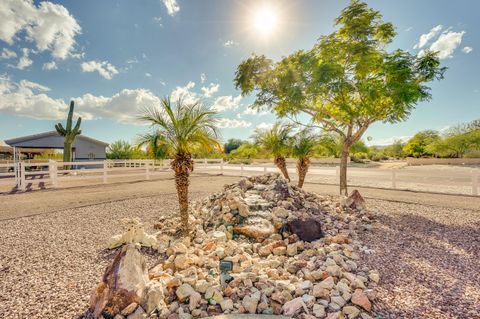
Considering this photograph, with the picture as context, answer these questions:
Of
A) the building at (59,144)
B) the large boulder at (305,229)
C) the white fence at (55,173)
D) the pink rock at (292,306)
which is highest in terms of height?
the building at (59,144)

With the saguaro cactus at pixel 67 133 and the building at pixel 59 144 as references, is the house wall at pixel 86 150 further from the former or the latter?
the saguaro cactus at pixel 67 133

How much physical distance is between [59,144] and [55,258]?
24.7m

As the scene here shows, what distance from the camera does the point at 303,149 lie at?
9.02 meters

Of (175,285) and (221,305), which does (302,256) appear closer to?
(221,305)

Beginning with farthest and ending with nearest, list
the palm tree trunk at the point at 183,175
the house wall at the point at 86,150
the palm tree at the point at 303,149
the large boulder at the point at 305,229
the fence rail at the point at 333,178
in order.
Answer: the house wall at the point at 86,150 → the fence rail at the point at 333,178 → the palm tree at the point at 303,149 → the palm tree trunk at the point at 183,175 → the large boulder at the point at 305,229

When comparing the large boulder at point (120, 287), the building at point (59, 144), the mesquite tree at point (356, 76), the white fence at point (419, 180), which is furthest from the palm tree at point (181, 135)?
the building at point (59, 144)

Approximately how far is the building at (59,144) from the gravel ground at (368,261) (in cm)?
2087

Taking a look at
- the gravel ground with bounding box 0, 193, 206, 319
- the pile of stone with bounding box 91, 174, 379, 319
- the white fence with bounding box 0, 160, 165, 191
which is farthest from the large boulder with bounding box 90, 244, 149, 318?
the white fence with bounding box 0, 160, 165, 191

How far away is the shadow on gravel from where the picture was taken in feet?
8.43

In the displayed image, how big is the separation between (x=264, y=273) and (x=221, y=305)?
31.3 inches

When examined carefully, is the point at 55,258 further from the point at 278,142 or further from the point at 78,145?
the point at 78,145

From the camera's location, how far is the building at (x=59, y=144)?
2109cm

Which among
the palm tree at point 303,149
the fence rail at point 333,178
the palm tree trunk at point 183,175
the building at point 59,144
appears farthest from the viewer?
the building at point 59,144

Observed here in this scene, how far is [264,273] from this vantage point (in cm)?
318
